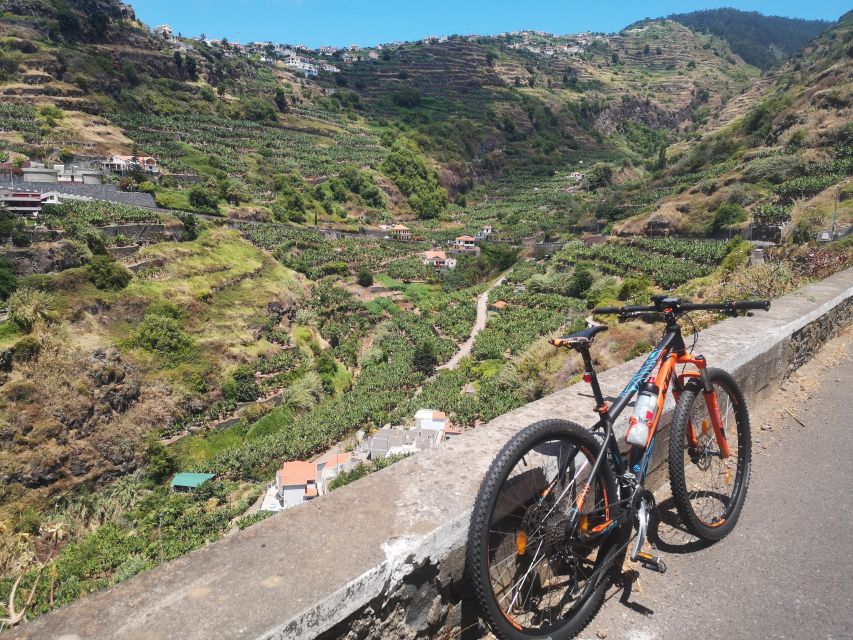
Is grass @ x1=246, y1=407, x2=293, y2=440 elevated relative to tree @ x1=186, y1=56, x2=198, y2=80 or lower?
lower

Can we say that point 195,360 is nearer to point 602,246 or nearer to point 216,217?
point 216,217

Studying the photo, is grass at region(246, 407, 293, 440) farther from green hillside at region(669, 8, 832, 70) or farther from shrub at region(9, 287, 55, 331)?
green hillside at region(669, 8, 832, 70)

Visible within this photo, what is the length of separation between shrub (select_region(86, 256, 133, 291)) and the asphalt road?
2921 cm

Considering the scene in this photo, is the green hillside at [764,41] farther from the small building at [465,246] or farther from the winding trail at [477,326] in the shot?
the winding trail at [477,326]

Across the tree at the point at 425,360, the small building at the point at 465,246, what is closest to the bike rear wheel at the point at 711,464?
the tree at the point at 425,360

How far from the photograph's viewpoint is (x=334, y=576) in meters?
1.70

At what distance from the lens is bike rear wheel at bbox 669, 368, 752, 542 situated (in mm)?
2889

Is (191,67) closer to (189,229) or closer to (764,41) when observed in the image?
(189,229)

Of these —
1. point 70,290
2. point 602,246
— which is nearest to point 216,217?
point 70,290

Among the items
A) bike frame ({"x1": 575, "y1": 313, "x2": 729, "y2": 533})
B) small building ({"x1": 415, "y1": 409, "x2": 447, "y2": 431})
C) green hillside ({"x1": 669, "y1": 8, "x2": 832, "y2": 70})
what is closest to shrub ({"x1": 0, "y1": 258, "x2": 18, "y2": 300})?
small building ({"x1": 415, "y1": 409, "x2": 447, "y2": 431})

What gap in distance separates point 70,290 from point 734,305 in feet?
95.5

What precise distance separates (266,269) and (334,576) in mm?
36828

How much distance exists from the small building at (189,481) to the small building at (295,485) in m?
3.81

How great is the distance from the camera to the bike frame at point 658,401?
241cm
